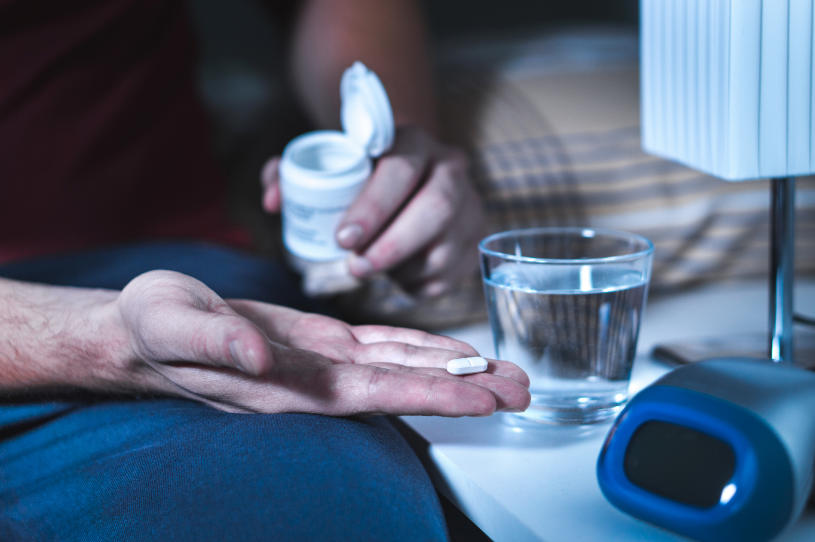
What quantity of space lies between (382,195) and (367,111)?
0.25 ft

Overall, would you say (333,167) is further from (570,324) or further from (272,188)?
(570,324)

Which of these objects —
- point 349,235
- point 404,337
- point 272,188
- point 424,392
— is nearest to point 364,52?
point 272,188

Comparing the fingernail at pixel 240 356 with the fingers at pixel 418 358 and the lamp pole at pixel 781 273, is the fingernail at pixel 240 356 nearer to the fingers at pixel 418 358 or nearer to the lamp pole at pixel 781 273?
the fingers at pixel 418 358

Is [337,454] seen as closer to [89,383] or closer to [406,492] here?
[406,492]

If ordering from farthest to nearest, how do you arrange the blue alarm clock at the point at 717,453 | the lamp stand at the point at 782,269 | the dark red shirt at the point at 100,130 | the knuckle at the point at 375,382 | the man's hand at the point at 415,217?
the dark red shirt at the point at 100,130 < the man's hand at the point at 415,217 < the lamp stand at the point at 782,269 < the knuckle at the point at 375,382 < the blue alarm clock at the point at 717,453

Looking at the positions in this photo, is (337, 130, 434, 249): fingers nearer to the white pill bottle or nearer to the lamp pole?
the white pill bottle

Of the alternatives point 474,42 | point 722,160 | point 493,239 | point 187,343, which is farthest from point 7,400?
point 474,42

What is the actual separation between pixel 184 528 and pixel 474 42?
1.05 metres

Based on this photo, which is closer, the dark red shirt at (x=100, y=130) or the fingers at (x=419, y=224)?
the fingers at (x=419, y=224)

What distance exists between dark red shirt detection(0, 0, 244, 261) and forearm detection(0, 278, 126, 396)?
36 cm

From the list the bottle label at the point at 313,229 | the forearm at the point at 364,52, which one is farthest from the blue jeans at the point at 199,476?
the forearm at the point at 364,52

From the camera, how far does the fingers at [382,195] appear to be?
65 cm

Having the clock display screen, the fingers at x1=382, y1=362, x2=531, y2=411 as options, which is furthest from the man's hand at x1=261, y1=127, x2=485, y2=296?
the clock display screen

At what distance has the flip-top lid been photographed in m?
0.65
